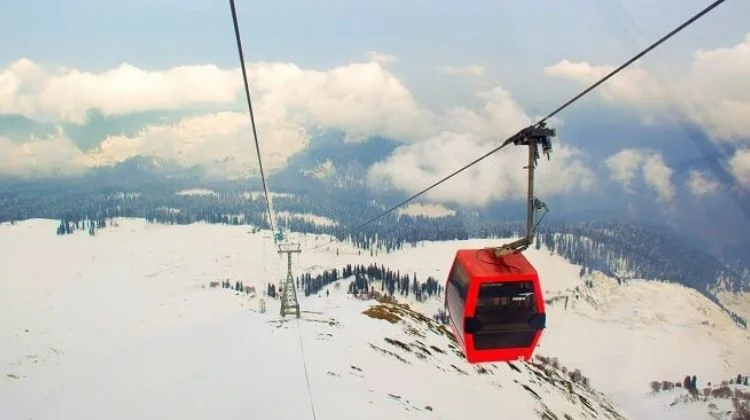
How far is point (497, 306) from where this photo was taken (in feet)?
45.9

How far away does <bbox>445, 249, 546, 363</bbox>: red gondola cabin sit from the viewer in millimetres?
13500

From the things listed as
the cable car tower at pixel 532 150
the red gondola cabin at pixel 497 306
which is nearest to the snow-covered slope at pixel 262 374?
the red gondola cabin at pixel 497 306

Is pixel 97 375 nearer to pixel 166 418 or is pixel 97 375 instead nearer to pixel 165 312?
pixel 166 418

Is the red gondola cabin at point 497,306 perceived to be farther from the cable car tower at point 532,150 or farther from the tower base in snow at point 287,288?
the tower base in snow at point 287,288

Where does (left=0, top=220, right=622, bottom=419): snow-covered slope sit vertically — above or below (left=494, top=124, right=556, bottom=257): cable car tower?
below

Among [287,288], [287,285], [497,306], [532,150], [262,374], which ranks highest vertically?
[532,150]

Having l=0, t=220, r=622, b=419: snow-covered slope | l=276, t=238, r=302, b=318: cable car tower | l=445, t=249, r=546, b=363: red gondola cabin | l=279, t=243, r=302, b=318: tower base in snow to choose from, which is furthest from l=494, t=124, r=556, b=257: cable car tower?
l=279, t=243, r=302, b=318: tower base in snow

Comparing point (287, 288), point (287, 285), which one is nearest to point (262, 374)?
point (287, 285)

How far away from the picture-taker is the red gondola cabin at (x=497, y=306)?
13500 mm

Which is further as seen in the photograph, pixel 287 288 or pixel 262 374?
pixel 287 288

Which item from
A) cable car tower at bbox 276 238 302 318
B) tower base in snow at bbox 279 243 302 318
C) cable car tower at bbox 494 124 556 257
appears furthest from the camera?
tower base in snow at bbox 279 243 302 318

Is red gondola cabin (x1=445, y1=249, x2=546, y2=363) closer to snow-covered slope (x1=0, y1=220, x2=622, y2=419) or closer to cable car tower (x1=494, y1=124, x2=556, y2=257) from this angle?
cable car tower (x1=494, y1=124, x2=556, y2=257)

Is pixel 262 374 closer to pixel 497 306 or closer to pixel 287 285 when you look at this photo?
pixel 287 285

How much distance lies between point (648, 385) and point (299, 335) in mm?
193643
